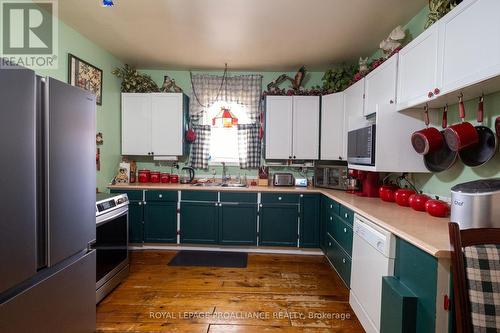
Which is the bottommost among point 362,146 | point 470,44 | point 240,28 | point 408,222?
point 408,222

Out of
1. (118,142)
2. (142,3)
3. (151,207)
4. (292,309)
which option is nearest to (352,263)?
(292,309)

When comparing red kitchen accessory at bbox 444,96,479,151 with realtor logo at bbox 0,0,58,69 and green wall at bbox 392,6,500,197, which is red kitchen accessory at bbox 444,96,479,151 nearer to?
green wall at bbox 392,6,500,197

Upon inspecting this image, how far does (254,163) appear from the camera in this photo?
380 centimetres

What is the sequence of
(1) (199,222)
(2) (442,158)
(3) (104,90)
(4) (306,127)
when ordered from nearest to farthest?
(2) (442,158) < (3) (104,90) < (1) (199,222) < (4) (306,127)

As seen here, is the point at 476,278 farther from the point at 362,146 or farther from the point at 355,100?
the point at 355,100

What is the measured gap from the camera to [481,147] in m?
1.60

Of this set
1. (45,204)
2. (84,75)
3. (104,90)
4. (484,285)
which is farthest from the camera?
(104,90)

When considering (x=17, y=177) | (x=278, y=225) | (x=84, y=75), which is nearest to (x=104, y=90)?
(x=84, y=75)

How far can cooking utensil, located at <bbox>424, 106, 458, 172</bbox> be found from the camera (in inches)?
73.1

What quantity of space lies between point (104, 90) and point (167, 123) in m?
0.85

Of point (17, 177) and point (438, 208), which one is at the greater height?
point (17, 177)

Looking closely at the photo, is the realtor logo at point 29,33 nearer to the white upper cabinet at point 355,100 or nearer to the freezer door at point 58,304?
the freezer door at point 58,304

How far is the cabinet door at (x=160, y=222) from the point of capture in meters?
3.30

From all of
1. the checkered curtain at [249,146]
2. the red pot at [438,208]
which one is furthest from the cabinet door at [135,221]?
the red pot at [438,208]
